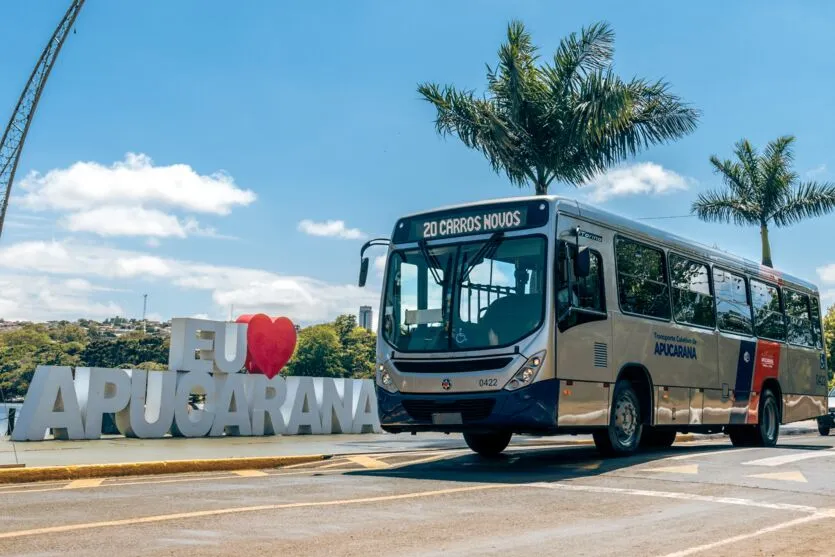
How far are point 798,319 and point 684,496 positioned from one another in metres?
11.7

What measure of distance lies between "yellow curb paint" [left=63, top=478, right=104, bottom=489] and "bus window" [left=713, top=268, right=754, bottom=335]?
33.2ft

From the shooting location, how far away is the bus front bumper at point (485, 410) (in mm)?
11281

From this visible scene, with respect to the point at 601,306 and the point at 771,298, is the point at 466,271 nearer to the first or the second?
the point at 601,306

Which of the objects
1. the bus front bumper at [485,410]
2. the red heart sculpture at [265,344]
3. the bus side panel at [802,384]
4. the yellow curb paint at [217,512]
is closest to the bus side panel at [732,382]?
the bus side panel at [802,384]

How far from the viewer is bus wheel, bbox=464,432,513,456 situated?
14.5 metres

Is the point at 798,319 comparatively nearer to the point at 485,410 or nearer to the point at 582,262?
the point at 582,262

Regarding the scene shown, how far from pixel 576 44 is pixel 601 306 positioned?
13002 mm

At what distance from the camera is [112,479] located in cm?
1156


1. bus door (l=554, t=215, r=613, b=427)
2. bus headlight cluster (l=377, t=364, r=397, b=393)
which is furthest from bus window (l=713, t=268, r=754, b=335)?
A: bus headlight cluster (l=377, t=364, r=397, b=393)

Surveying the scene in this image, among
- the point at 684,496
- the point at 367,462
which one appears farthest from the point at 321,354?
the point at 684,496

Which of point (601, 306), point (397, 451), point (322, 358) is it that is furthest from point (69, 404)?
point (322, 358)

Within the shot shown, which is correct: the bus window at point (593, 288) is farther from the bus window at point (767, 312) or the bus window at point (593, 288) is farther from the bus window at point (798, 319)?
the bus window at point (798, 319)

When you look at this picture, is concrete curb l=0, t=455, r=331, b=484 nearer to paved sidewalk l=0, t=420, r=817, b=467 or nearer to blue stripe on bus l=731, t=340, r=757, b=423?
paved sidewalk l=0, t=420, r=817, b=467

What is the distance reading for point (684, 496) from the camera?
9.14 m
